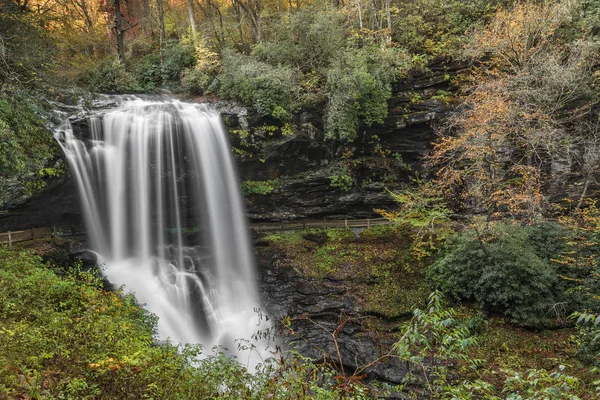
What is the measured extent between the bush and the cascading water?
7247 mm

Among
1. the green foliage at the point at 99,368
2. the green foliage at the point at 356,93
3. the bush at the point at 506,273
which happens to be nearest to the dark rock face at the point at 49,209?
the green foliage at the point at 99,368

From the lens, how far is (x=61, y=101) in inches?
534

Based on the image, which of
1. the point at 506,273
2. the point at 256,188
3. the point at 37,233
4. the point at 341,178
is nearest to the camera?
the point at 506,273

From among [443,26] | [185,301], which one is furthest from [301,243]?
[443,26]

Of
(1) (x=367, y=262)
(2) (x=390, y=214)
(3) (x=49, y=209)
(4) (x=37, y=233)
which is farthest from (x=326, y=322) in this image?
(4) (x=37, y=233)

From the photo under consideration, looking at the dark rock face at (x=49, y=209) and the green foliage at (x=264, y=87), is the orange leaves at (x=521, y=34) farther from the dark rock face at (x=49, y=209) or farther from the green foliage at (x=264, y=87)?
the dark rock face at (x=49, y=209)

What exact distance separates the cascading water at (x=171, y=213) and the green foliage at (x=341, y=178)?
440cm

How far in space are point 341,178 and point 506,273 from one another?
7.71m

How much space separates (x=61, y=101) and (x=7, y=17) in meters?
4.60

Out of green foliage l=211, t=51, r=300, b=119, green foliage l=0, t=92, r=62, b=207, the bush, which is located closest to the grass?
the bush

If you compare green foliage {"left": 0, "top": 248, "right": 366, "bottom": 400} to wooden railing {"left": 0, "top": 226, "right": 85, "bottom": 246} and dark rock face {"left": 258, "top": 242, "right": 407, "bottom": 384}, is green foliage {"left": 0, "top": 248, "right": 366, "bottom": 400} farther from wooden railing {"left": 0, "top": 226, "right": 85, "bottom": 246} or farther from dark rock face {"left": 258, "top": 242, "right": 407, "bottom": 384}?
wooden railing {"left": 0, "top": 226, "right": 85, "bottom": 246}

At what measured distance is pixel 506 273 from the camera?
10414 mm

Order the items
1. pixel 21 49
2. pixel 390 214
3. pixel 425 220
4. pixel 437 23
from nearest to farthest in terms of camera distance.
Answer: pixel 21 49 → pixel 425 220 → pixel 390 214 → pixel 437 23

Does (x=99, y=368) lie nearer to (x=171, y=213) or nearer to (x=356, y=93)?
(x=171, y=213)
